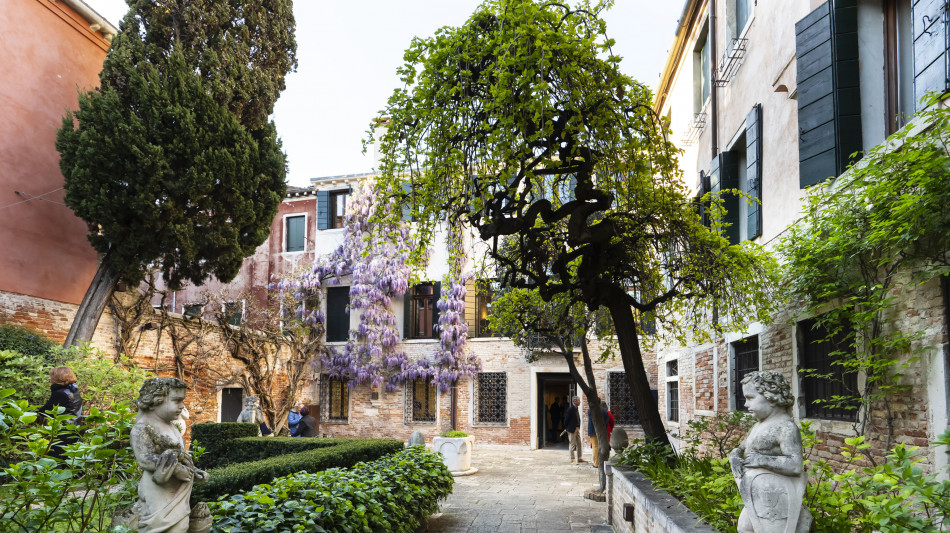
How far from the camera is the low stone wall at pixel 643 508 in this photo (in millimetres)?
4727

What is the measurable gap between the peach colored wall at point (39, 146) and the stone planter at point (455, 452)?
24.8ft

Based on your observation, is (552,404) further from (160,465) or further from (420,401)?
(160,465)

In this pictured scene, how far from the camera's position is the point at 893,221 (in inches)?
164

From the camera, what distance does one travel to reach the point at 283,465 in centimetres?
693

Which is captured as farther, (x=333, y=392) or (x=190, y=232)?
(x=333, y=392)

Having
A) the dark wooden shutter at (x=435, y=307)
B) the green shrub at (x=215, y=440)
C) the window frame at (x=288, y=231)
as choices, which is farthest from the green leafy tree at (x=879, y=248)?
the window frame at (x=288, y=231)

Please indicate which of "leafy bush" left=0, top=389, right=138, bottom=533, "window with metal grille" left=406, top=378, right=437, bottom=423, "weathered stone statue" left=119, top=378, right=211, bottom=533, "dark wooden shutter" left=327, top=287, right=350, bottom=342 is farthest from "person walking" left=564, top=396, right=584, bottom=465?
"weathered stone statue" left=119, top=378, right=211, bottom=533

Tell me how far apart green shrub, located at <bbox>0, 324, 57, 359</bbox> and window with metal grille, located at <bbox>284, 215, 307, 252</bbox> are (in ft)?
34.7

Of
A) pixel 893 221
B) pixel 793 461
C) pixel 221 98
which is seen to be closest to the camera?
pixel 793 461

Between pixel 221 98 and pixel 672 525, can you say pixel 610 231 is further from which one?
pixel 221 98

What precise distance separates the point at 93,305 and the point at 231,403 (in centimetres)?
642

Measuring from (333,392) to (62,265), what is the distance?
10.3 meters

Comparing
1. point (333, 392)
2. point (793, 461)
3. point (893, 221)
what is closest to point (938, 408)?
point (893, 221)

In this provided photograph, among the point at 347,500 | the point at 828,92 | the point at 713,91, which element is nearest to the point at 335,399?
the point at 713,91
